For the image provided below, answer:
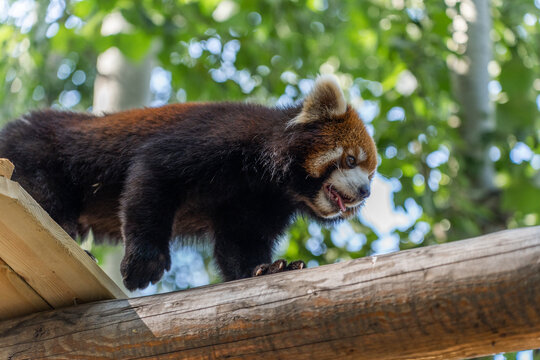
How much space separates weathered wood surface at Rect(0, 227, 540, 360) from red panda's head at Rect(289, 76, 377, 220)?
1502 mm

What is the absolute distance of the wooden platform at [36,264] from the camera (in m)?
2.60

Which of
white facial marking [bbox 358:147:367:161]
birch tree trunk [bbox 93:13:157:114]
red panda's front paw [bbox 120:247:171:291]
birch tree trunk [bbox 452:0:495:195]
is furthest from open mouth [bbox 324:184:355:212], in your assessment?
birch tree trunk [bbox 452:0:495:195]

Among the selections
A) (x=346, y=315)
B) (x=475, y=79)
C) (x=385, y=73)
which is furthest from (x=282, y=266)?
(x=385, y=73)

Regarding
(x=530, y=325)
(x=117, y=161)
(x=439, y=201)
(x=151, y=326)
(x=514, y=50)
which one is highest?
(x=530, y=325)

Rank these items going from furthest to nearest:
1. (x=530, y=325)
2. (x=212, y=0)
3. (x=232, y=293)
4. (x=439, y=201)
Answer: (x=212, y=0), (x=439, y=201), (x=232, y=293), (x=530, y=325)

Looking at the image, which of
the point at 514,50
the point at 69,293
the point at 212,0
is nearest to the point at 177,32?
the point at 212,0

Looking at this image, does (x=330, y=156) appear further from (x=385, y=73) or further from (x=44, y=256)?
(x=385, y=73)

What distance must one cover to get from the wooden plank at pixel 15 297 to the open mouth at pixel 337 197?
70.7 inches

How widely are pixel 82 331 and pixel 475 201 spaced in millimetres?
4535

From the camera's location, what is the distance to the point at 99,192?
3.97 m

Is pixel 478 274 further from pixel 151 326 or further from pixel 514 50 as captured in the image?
pixel 514 50

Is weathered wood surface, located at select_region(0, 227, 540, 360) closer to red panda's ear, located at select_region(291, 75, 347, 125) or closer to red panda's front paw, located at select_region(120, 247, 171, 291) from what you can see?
red panda's front paw, located at select_region(120, 247, 171, 291)

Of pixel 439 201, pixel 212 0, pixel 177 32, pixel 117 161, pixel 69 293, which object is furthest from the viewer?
pixel 212 0

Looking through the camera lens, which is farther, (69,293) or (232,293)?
(69,293)
